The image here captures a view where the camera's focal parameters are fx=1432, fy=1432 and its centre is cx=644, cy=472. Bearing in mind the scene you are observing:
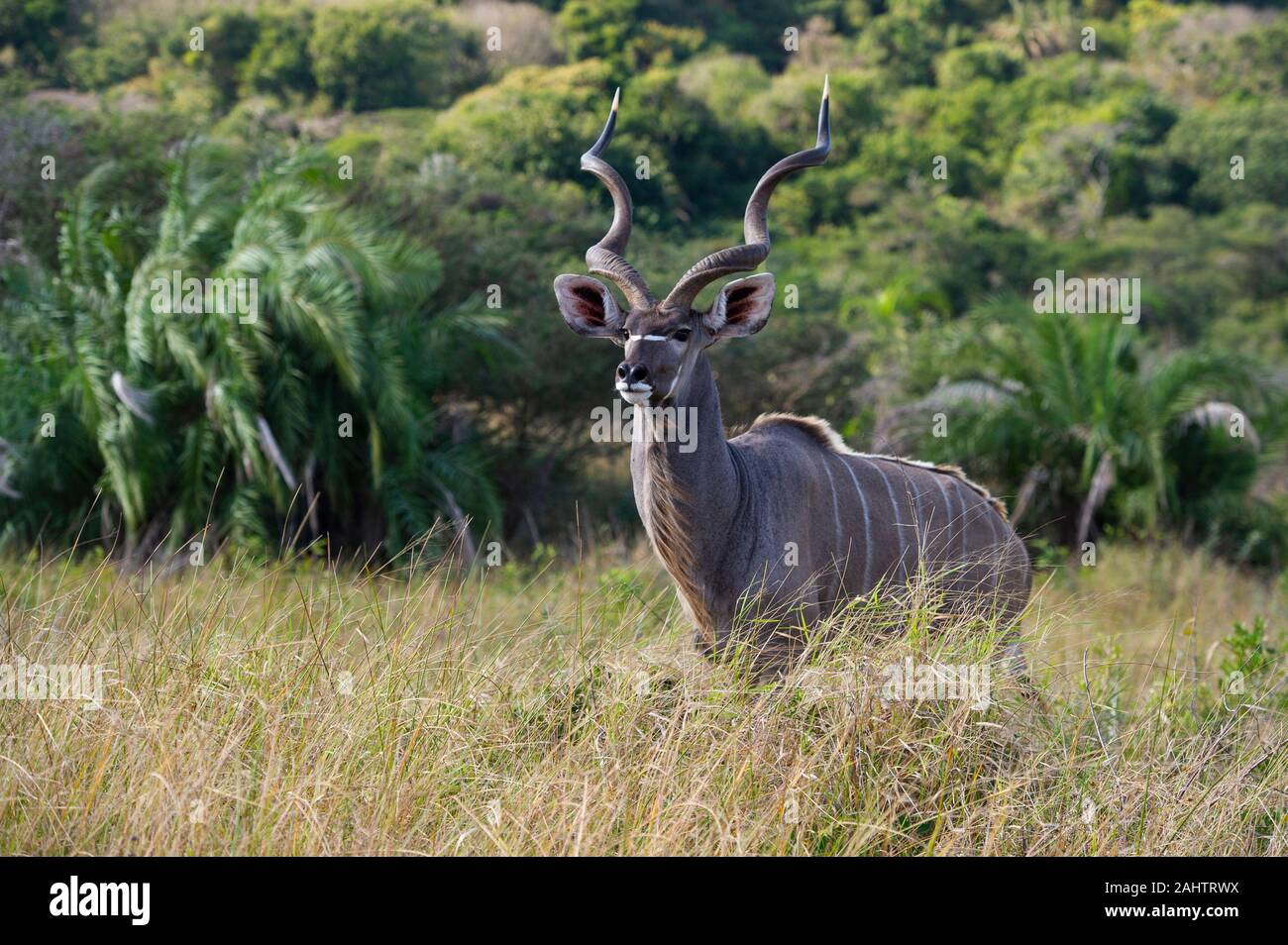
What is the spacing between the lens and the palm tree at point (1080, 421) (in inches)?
439

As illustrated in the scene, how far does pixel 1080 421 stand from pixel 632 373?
26.1 ft

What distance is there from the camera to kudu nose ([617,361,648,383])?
425cm

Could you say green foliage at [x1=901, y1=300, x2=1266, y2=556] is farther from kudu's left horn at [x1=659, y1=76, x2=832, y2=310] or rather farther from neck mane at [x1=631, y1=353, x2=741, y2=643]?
neck mane at [x1=631, y1=353, x2=741, y2=643]

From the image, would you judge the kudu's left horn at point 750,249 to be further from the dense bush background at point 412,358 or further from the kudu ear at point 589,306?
the dense bush background at point 412,358

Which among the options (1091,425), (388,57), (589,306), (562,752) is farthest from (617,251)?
(388,57)

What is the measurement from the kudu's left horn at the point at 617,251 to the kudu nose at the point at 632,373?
13.9 inches

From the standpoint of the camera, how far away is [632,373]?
14.0ft

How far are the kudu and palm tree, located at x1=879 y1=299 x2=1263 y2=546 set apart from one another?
→ 6.04 metres

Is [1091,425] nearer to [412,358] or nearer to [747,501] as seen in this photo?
[412,358]

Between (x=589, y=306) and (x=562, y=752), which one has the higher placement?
(x=589, y=306)

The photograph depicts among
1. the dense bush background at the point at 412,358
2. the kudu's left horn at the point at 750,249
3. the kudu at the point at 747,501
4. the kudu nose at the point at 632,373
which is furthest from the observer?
the dense bush background at the point at 412,358

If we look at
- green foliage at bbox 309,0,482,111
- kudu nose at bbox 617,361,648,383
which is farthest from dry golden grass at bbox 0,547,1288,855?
green foliage at bbox 309,0,482,111

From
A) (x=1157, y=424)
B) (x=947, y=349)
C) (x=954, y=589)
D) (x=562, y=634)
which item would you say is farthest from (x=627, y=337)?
(x=947, y=349)

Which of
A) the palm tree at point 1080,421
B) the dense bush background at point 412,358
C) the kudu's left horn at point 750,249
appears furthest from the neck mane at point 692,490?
the palm tree at point 1080,421
